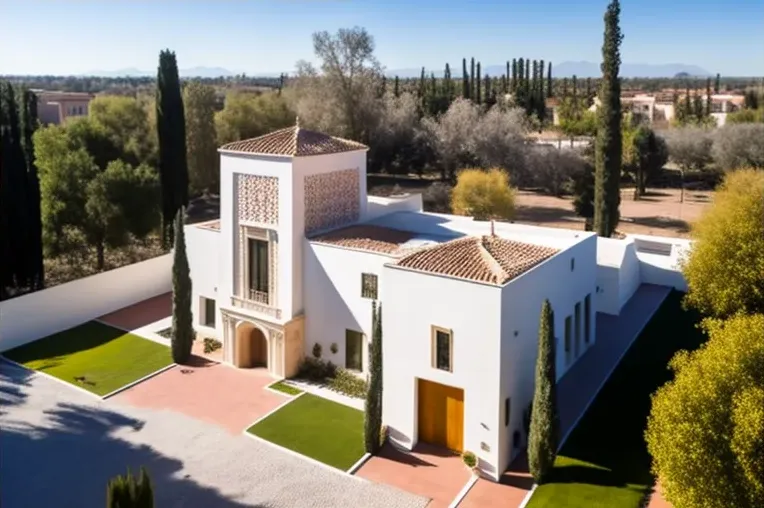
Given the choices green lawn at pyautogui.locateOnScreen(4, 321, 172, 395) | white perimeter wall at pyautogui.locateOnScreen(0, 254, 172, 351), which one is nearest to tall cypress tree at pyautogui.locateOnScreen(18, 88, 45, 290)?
white perimeter wall at pyautogui.locateOnScreen(0, 254, 172, 351)

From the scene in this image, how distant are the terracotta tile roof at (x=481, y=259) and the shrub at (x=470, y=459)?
4.27 m

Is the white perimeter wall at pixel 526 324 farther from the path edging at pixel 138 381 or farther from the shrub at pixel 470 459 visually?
the path edging at pixel 138 381

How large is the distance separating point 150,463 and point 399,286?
25.1 ft

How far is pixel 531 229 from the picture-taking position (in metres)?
24.8

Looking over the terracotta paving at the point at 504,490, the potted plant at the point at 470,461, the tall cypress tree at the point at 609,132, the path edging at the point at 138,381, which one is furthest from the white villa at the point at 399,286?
the tall cypress tree at the point at 609,132

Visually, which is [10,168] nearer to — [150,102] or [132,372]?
[132,372]

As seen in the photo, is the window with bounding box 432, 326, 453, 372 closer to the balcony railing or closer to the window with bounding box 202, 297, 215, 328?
the balcony railing

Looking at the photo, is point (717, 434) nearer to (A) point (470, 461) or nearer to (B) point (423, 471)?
(A) point (470, 461)

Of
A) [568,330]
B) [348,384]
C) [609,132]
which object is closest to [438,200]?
[609,132]

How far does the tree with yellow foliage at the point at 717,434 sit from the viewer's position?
11.2 metres

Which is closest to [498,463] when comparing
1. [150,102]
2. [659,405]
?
[659,405]

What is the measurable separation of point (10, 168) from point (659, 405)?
90.0ft

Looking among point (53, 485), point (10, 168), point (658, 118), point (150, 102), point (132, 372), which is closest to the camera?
point (53, 485)

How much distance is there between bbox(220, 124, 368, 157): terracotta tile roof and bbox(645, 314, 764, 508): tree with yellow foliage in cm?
1376
